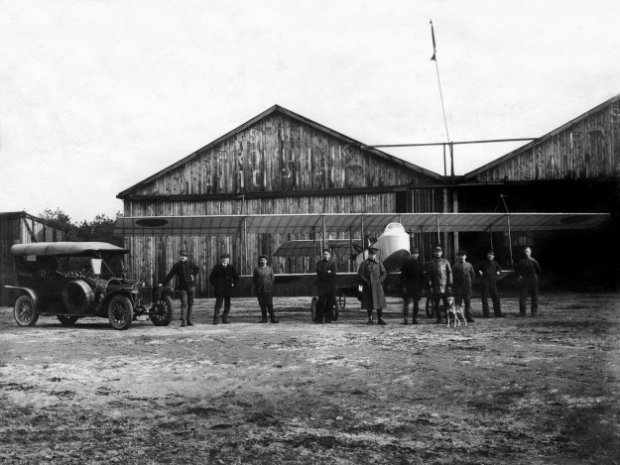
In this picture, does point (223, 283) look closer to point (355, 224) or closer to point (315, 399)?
point (355, 224)

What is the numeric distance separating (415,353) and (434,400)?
2864 millimetres

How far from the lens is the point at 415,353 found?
8.78 meters

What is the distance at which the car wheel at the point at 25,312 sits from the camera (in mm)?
13570

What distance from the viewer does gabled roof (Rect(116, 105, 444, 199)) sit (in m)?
22.7

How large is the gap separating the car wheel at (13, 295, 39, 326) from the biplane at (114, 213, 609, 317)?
302 cm

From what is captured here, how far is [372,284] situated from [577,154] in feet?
40.8

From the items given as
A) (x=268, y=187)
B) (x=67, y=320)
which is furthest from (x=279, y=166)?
(x=67, y=320)

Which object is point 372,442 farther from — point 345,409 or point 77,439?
point 77,439

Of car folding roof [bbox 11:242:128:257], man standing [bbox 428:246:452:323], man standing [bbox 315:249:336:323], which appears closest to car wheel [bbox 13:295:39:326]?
car folding roof [bbox 11:242:128:257]

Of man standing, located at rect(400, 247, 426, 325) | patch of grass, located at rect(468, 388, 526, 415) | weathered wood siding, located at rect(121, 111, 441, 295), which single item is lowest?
patch of grass, located at rect(468, 388, 526, 415)

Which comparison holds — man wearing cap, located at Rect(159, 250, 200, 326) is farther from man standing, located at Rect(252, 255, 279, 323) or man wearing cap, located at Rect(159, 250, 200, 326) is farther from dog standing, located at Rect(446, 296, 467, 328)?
dog standing, located at Rect(446, 296, 467, 328)

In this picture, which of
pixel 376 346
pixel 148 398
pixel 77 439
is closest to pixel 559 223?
pixel 376 346

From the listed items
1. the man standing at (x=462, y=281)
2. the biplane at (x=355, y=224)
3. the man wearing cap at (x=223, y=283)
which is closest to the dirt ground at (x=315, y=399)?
the man standing at (x=462, y=281)

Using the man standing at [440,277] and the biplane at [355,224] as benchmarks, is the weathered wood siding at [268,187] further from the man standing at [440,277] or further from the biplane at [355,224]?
the man standing at [440,277]
